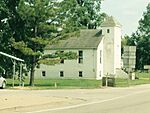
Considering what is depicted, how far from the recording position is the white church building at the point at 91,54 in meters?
82.8

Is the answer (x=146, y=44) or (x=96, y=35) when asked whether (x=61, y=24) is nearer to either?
(x=96, y=35)

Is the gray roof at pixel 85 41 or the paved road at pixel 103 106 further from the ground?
the gray roof at pixel 85 41

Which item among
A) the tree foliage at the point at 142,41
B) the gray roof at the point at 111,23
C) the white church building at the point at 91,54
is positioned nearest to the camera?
the white church building at the point at 91,54

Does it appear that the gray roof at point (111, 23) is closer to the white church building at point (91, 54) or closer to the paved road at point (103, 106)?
the white church building at point (91, 54)

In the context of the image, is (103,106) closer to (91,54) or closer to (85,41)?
(91,54)

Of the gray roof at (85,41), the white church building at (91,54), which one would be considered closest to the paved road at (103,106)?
the white church building at (91,54)

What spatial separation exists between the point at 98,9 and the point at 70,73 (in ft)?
71.2

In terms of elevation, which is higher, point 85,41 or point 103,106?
point 85,41

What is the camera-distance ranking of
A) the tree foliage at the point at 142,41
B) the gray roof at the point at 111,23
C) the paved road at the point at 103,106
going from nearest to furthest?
the paved road at the point at 103,106 → the gray roof at the point at 111,23 → the tree foliage at the point at 142,41

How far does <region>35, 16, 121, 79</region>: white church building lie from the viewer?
82.8m

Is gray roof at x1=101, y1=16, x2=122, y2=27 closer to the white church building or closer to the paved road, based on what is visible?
the white church building

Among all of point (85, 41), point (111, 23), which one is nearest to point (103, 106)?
point (85, 41)

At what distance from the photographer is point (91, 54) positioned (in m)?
82.7

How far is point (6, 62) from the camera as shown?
5653cm
